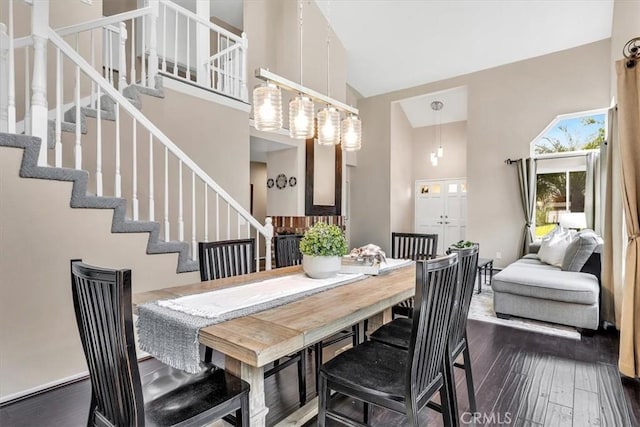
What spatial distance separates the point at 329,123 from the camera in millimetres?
2625

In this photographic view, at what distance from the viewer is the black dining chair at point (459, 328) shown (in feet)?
5.55

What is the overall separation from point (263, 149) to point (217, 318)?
4798 mm

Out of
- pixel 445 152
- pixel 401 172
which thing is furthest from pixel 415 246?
pixel 445 152

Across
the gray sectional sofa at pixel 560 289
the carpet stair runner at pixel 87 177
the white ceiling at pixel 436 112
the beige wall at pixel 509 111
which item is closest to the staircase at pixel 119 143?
the carpet stair runner at pixel 87 177

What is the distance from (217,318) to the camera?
4.50 feet

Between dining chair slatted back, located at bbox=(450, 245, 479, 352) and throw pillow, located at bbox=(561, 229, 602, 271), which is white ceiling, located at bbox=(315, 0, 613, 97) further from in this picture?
dining chair slatted back, located at bbox=(450, 245, 479, 352)

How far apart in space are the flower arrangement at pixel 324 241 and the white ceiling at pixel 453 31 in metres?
5.05

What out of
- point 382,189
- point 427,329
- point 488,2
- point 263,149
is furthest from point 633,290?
point 382,189

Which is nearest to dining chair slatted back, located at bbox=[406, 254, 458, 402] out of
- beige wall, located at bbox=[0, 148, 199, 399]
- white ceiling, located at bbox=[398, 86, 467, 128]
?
beige wall, located at bbox=[0, 148, 199, 399]

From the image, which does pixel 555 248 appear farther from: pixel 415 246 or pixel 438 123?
pixel 438 123

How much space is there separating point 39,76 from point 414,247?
315cm

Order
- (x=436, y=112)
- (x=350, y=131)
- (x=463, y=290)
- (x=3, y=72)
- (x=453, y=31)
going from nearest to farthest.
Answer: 1. (x=463, y=290)
2. (x=3, y=72)
3. (x=350, y=131)
4. (x=453, y=31)
5. (x=436, y=112)

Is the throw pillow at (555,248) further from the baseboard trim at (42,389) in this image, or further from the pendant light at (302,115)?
the baseboard trim at (42,389)

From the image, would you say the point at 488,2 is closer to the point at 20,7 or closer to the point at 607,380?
the point at 607,380
